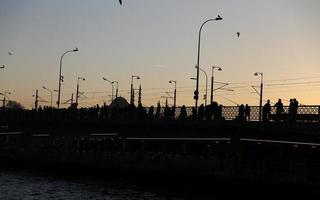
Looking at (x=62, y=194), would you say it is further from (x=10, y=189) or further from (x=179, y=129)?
(x=179, y=129)

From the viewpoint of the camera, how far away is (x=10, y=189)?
167ft

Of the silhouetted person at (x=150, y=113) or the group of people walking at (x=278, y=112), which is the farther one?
the silhouetted person at (x=150, y=113)

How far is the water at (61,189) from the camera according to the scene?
155ft

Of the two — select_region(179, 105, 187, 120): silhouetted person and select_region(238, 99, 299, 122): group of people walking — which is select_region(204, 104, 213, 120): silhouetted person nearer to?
select_region(179, 105, 187, 120): silhouetted person

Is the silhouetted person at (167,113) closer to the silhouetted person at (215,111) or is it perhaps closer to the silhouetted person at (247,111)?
the silhouetted person at (215,111)

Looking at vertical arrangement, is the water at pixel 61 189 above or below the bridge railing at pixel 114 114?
below

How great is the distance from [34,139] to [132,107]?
49523 millimetres

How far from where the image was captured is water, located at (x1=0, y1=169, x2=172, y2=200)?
47188 millimetres

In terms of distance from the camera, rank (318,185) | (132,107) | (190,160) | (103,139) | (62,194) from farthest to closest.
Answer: (103,139)
(132,107)
(190,160)
(62,194)
(318,185)

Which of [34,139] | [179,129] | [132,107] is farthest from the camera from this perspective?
[34,139]

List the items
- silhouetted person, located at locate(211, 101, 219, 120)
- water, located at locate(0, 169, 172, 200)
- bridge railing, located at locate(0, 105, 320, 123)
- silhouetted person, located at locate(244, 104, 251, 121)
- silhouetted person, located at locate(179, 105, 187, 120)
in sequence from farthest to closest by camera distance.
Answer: silhouetted person, located at locate(179, 105, 187, 120)
silhouetted person, located at locate(211, 101, 219, 120)
silhouetted person, located at locate(244, 104, 251, 121)
water, located at locate(0, 169, 172, 200)
bridge railing, located at locate(0, 105, 320, 123)

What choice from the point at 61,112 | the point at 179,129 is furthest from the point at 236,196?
the point at 61,112

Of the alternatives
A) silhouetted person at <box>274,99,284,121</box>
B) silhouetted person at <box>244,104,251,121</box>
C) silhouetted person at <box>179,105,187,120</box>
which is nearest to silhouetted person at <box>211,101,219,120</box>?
silhouetted person at <box>244,104,251,121</box>

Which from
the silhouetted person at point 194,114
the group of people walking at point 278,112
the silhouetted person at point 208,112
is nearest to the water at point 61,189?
the silhouetted person at point 194,114
